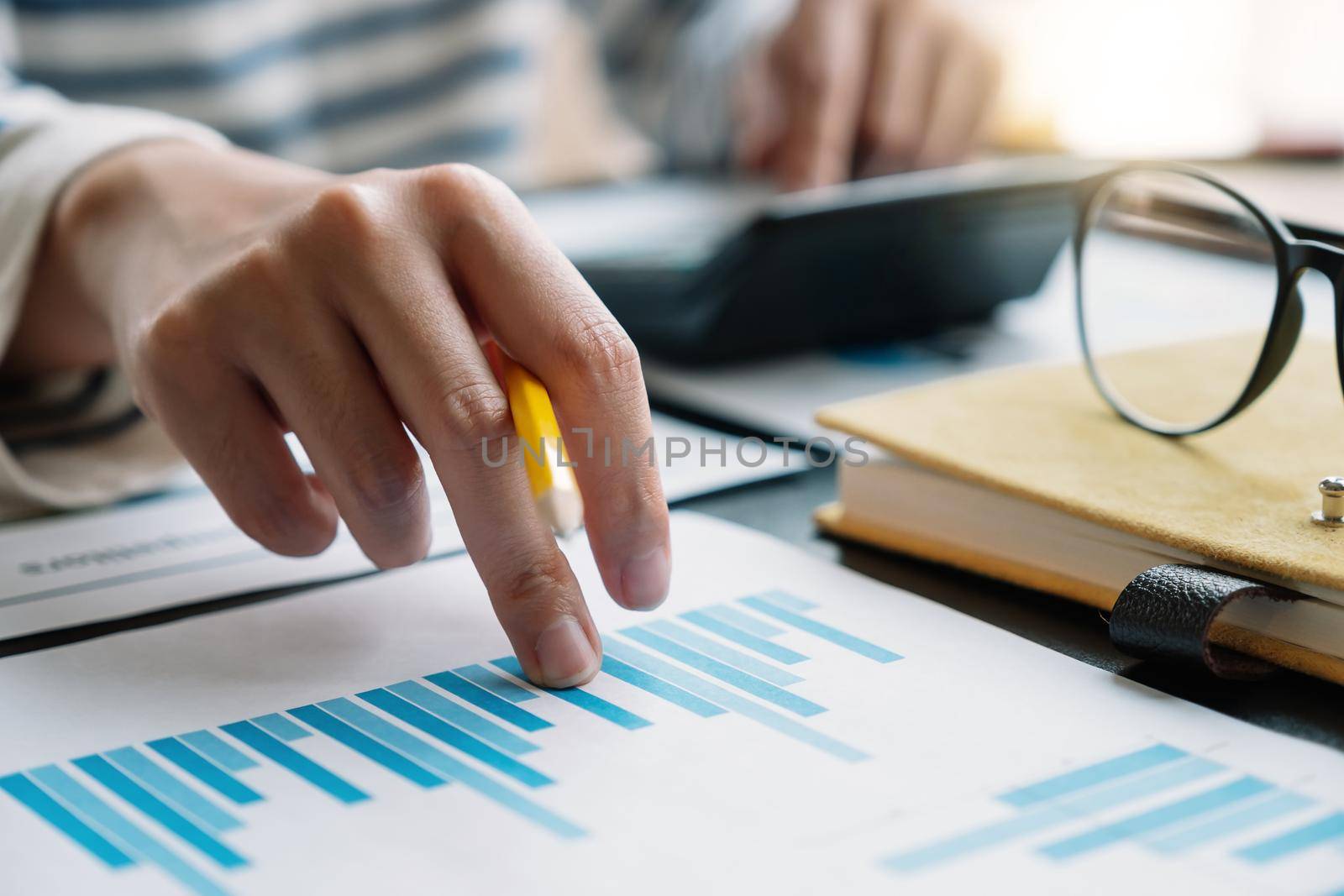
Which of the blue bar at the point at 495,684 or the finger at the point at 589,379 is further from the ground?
the finger at the point at 589,379

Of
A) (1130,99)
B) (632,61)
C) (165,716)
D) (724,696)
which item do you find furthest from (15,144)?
(1130,99)

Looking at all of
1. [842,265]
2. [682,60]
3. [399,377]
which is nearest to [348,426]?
[399,377]

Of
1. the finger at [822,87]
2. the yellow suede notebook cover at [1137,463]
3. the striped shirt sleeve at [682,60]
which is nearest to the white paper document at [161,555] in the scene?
the yellow suede notebook cover at [1137,463]

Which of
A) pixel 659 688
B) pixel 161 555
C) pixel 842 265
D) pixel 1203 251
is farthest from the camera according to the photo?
pixel 842 265

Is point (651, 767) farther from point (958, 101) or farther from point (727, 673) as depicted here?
point (958, 101)

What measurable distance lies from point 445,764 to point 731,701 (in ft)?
0.31

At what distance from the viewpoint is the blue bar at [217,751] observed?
1.22 ft

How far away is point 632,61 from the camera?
1575mm

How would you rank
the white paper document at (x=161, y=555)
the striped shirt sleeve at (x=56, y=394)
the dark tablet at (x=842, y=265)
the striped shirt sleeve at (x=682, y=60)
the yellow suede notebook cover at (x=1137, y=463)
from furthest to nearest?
the striped shirt sleeve at (x=682, y=60) < the dark tablet at (x=842, y=265) < the striped shirt sleeve at (x=56, y=394) < the white paper document at (x=161, y=555) < the yellow suede notebook cover at (x=1137, y=463)

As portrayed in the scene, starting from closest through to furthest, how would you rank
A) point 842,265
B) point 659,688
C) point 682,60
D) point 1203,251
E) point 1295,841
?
point 1295,841
point 659,688
point 1203,251
point 842,265
point 682,60

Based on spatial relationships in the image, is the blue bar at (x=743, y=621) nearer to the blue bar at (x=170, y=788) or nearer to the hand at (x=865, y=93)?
the blue bar at (x=170, y=788)

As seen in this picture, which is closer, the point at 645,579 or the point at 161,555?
the point at 645,579

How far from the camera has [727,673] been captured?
0.42m

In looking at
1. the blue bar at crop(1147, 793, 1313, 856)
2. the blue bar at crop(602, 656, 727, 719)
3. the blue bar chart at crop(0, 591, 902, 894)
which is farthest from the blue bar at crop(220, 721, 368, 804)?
the blue bar at crop(1147, 793, 1313, 856)
